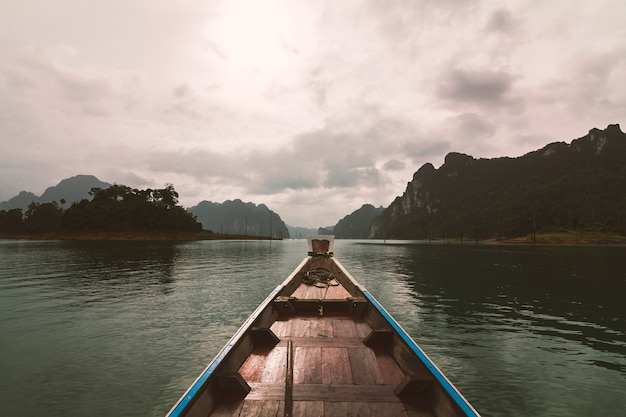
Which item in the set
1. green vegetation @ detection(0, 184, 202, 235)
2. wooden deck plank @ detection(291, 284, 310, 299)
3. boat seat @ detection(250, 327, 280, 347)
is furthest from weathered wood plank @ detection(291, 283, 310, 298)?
green vegetation @ detection(0, 184, 202, 235)

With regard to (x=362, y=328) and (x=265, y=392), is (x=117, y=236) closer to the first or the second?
(x=362, y=328)

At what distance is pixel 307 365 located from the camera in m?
5.93

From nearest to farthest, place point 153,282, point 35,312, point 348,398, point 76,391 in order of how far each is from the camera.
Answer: point 348,398
point 76,391
point 35,312
point 153,282

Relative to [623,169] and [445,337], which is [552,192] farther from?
[445,337]

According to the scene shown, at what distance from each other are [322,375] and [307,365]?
49 centimetres

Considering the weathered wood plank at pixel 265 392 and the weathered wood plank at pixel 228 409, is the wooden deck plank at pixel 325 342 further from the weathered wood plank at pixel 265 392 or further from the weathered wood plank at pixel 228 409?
the weathered wood plank at pixel 228 409

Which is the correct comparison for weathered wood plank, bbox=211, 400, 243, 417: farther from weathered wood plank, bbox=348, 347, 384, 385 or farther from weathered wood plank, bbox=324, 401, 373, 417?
weathered wood plank, bbox=348, 347, 384, 385

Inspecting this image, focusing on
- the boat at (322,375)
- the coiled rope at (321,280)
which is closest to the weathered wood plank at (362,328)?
the boat at (322,375)

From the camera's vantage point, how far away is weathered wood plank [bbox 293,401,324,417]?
14.2 ft

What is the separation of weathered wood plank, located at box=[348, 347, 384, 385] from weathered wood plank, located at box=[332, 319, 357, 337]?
113 centimetres

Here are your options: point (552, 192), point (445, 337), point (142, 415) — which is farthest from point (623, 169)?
point (142, 415)

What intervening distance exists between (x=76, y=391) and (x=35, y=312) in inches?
459

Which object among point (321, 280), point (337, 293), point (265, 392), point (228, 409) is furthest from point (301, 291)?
point (228, 409)

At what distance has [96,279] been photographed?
26766 millimetres
